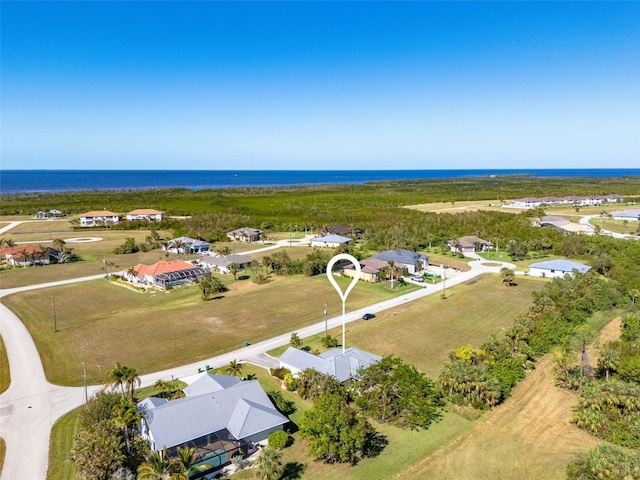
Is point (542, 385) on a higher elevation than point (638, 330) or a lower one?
lower

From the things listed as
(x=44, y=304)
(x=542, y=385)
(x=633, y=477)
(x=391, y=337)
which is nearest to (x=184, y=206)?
(x=44, y=304)

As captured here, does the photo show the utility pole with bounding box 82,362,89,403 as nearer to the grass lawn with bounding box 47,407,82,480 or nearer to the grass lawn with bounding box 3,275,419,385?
the grass lawn with bounding box 3,275,419,385

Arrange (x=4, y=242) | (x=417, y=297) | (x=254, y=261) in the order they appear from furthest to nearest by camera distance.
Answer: (x=4, y=242), (x=254, y=261), (x=417, y=297)

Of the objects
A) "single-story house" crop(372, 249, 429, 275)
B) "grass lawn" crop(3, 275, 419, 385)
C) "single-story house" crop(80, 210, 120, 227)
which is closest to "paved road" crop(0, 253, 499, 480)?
"grass lawn" crop(3, 275, 419, 385)

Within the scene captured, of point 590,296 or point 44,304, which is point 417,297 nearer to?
point 590,296

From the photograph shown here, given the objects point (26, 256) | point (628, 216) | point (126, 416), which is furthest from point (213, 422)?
point (628, 216)

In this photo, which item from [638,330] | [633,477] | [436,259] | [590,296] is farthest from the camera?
[436,259]

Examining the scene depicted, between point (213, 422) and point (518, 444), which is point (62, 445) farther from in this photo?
point (518, 444)

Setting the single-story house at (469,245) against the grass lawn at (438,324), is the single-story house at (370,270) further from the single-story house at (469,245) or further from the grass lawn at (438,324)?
the single-story house at (469,245)
